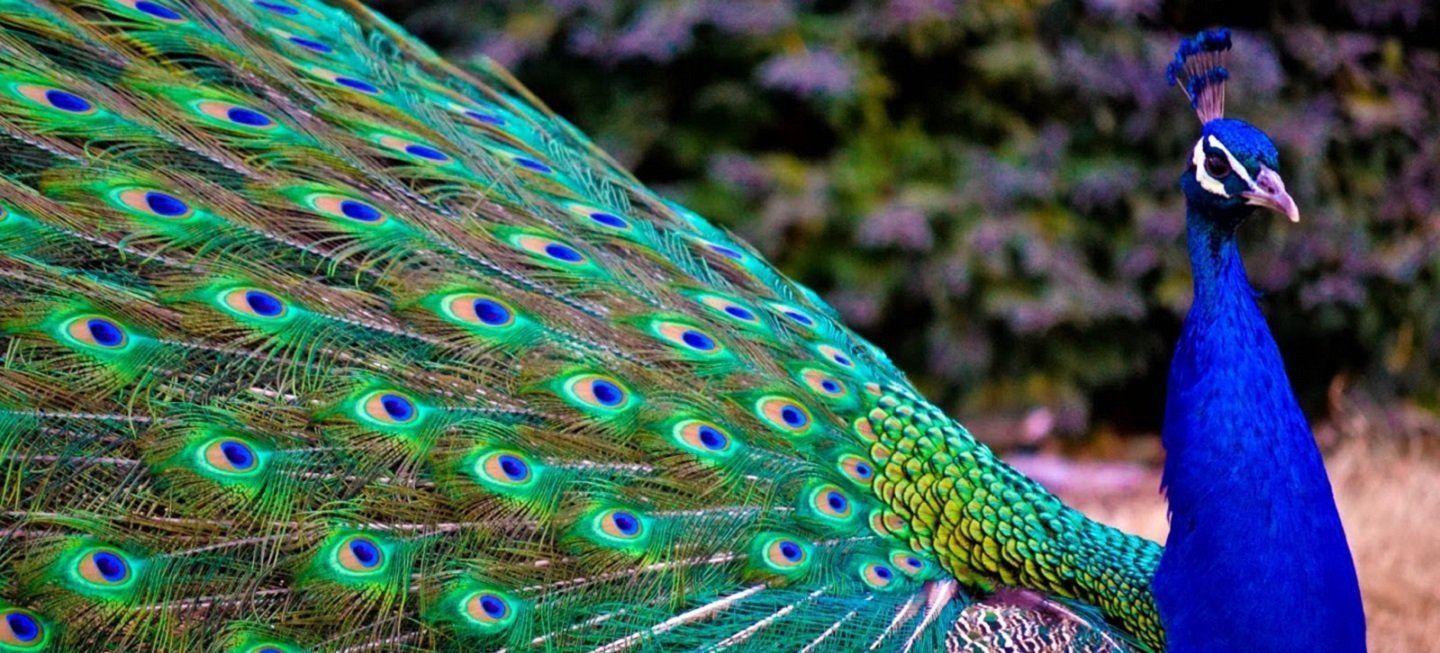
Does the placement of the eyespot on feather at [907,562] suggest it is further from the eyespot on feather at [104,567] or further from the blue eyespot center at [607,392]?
the eyespot on feather at [104,567]

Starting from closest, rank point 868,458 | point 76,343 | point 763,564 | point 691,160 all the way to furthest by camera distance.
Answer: point 76,343 → point 763,564 → point 868,458 → point 691,160

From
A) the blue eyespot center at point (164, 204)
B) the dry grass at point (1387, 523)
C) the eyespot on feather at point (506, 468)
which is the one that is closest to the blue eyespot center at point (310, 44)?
the blue eyespot center at point (164, 204)

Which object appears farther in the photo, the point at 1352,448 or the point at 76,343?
the point at 1352,448

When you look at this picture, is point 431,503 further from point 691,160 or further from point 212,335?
point 691,160

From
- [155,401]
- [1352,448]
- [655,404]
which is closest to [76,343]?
[155,401]

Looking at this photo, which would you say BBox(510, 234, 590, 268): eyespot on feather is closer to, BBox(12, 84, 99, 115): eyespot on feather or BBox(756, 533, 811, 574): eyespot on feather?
BBox(756, 533, 811, 574): eyespot on feather
